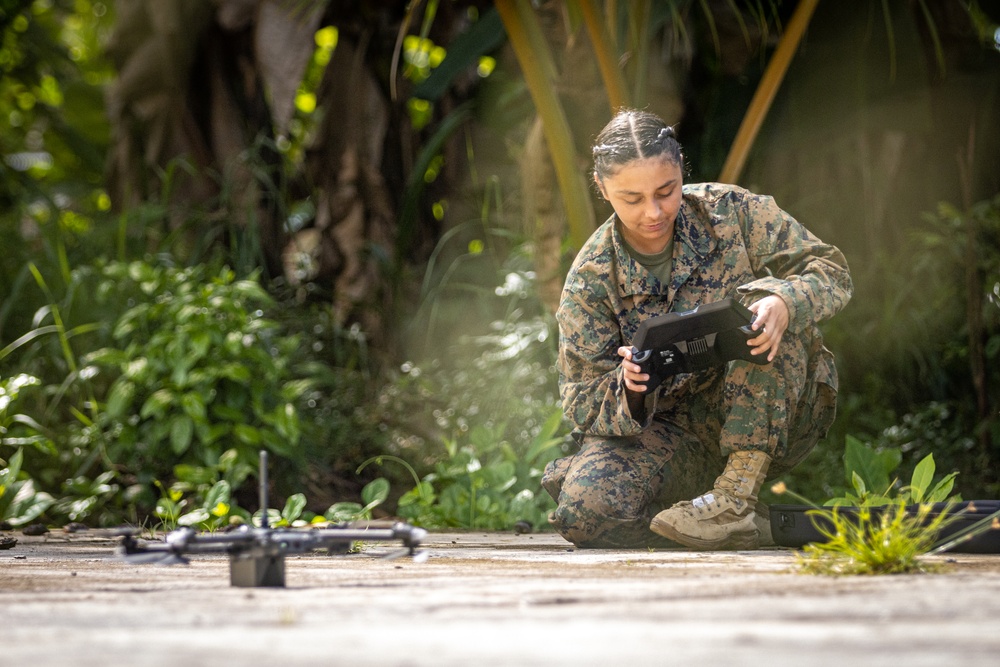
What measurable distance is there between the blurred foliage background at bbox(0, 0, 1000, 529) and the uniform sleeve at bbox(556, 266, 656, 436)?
50 centimetres

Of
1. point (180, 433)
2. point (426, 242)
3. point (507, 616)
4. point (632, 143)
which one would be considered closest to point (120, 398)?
point (180, 433)

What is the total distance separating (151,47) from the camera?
5.98 m

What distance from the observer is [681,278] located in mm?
2904

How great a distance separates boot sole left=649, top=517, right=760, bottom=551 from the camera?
267 centimetres

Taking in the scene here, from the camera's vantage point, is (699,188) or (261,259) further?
(261,259)

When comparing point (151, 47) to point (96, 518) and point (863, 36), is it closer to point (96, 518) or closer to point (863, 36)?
point (96, 518)

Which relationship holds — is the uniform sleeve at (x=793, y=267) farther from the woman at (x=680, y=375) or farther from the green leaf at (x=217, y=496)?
the green leaf at (x=217, y=496)

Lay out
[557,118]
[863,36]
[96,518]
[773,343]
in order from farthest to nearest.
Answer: [863,36] < [96,518] < [557,118] < [773,343]

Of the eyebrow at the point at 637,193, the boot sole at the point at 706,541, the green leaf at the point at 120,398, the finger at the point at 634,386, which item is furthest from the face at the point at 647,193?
the green leaf at the point at 120,398

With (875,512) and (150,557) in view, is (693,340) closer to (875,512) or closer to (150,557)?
(875,512)

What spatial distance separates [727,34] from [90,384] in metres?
2.94

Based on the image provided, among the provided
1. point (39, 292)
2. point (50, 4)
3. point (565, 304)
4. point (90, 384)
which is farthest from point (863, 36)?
point (50, 4)

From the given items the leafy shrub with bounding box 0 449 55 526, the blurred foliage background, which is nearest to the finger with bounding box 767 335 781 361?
the blurred foliage background

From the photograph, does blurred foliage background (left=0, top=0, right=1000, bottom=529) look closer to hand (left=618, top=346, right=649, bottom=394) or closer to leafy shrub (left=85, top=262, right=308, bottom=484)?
leafy shrub (left=85, top=262, right=308, bottom=484)
